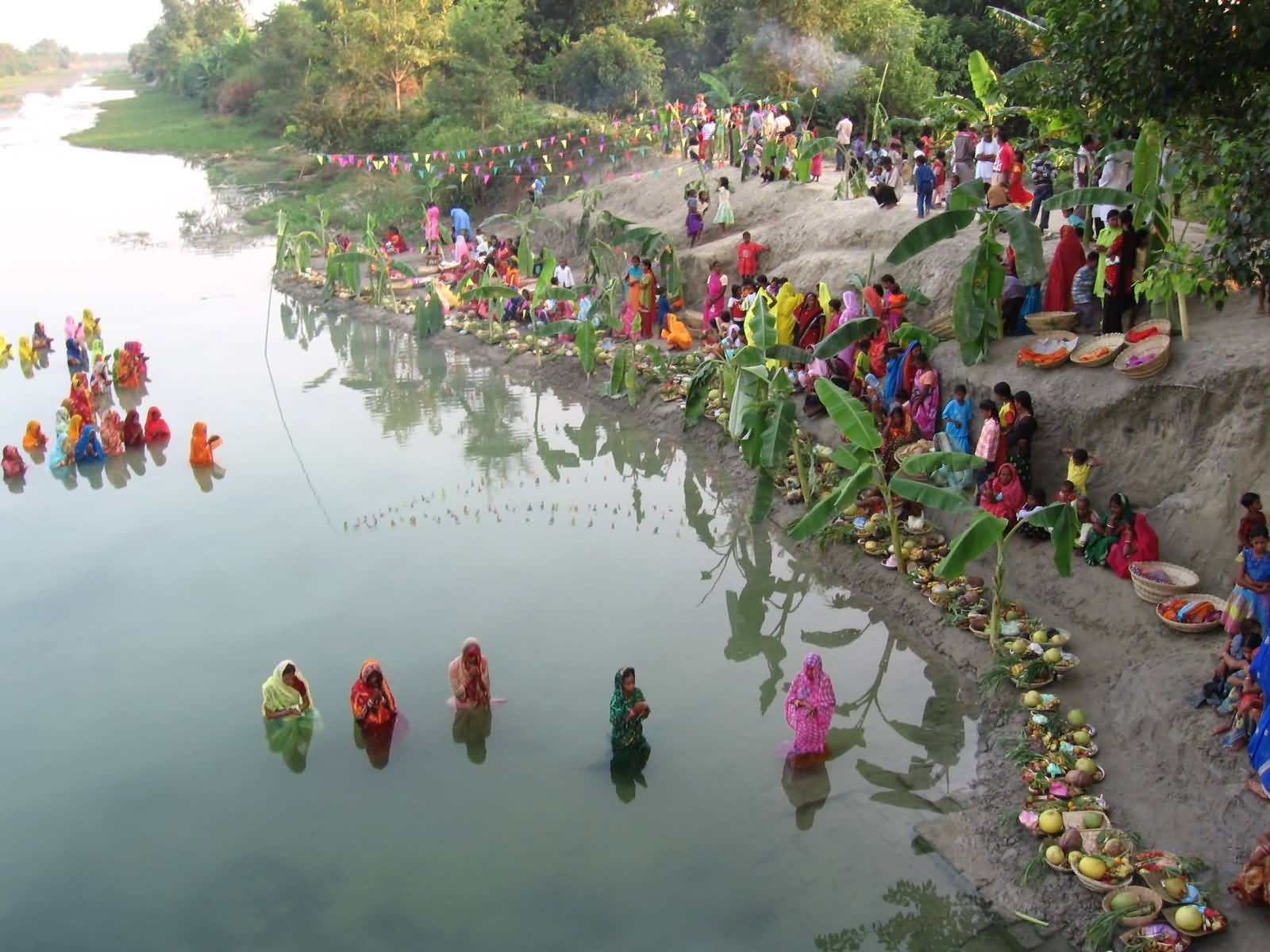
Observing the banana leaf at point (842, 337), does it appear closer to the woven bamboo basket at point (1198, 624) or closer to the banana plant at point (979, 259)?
the banana plant at point (979, 259)

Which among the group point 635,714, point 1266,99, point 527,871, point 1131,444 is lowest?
point 527,871

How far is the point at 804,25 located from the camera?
23.9 meters

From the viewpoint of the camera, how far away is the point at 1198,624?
7.92m

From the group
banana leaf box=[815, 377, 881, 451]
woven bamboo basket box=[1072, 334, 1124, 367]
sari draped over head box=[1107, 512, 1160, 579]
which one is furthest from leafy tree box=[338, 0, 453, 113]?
sari draped over head box=[1107, 512, 1160, 579]

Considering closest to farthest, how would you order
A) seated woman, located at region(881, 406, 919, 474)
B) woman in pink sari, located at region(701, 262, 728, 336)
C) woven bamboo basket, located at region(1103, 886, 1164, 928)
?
woven bamboo basket, located at region(1103, 886, 1164, 928) → seated woman, located at region(881, 406, 919, 474) → woman in pink sari, located at region(701, 262, 728, 336)

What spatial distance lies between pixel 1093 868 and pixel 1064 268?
252 inches

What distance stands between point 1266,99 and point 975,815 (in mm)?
5217

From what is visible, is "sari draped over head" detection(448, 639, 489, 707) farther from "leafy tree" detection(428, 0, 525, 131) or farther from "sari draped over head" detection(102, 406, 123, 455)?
"leafy tree" detection(428, 0, 525, 131)

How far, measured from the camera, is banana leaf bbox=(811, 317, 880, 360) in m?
10.5

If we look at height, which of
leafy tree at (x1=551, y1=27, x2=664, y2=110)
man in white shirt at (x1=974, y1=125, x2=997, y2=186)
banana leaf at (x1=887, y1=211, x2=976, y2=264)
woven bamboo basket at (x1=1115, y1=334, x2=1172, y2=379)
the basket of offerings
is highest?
Answer: leafy tree at (x1=551, y1=27, x2=664, y2=110)

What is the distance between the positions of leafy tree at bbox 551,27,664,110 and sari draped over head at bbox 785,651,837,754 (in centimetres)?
2555

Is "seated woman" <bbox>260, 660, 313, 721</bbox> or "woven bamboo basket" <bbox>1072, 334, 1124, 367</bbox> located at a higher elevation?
"woven bamboo basket" <bbox>1072, 334, 1124, 367</bbox>

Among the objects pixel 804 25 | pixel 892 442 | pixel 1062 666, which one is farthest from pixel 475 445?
pixel 804 25

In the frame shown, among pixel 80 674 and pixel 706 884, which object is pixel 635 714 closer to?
pixel 706 884
